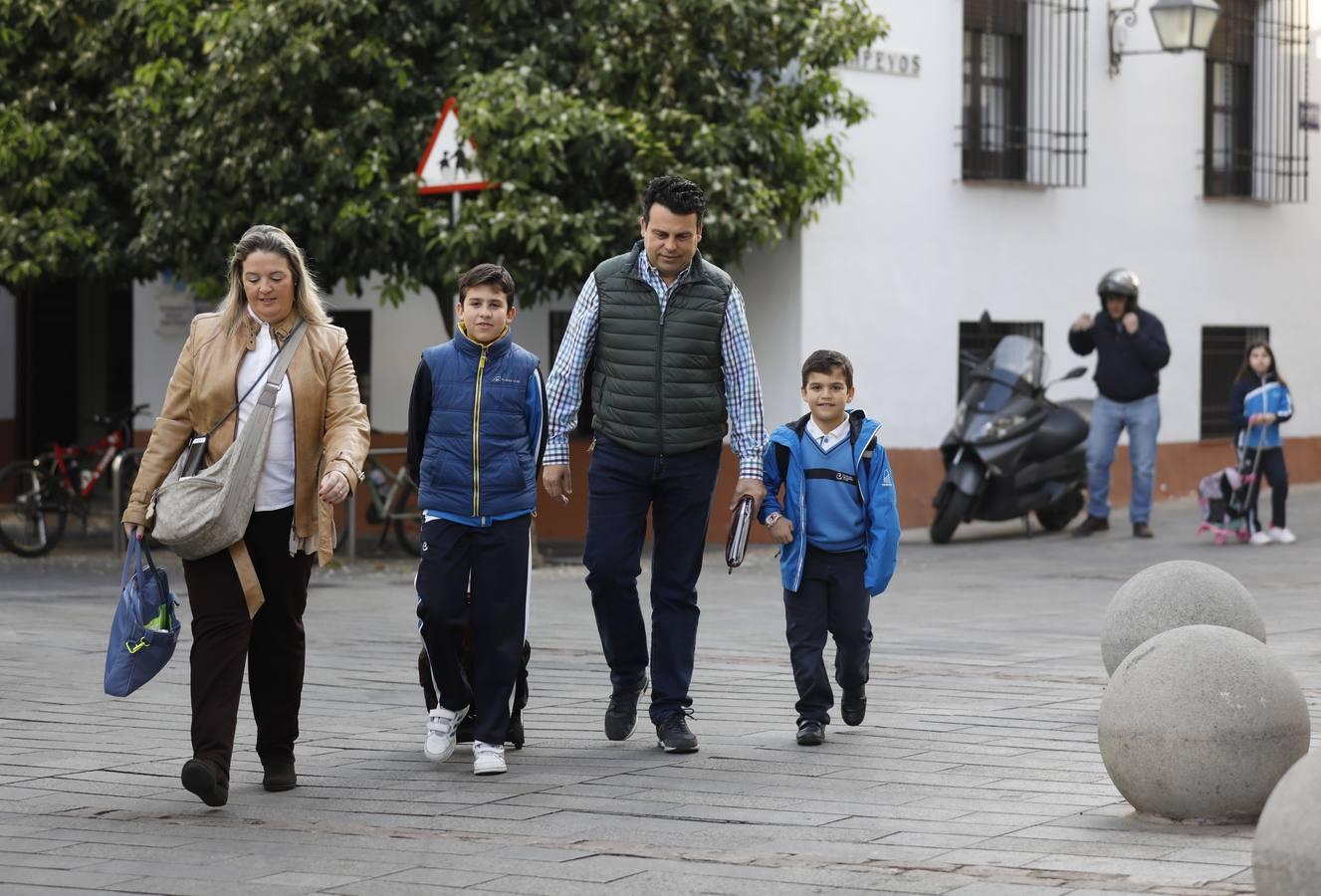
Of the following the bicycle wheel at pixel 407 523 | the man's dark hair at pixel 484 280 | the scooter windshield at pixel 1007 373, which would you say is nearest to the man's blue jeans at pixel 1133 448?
the scooter windshield at pixel 1007 373

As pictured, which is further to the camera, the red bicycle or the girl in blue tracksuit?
the girl in blue tracksuit

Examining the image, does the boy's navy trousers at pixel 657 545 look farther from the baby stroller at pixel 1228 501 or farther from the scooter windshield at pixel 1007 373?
the scooter windshield at pixel 1007 373

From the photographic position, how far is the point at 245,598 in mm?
6711

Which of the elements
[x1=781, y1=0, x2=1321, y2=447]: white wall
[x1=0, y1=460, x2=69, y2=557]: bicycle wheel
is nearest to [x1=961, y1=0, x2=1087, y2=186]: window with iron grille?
[x1=781, y1=0, x2=1321, y2=447]: white wall

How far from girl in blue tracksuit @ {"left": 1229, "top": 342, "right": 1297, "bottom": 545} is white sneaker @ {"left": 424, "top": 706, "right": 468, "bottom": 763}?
10.7m

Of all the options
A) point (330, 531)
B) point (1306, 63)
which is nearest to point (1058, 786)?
point (330, 531)

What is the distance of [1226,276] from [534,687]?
14.1 meters

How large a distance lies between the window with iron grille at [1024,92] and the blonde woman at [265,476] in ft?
42.3

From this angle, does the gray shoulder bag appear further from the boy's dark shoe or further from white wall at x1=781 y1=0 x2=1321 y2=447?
white wall at x1=781 y1=0 x2=1321 y2=447

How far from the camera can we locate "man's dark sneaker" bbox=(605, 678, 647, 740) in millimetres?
7781

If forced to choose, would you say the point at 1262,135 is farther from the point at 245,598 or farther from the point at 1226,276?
the point at 245,598

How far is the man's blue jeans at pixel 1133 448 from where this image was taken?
1739cm

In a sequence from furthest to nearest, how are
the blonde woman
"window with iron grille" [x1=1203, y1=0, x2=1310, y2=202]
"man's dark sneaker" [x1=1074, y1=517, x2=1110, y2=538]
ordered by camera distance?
"window with iron grille" [x1=1203, y1=0, x2=1310, y2=202] < "man's dark sneaker" [x1=1074, y1=517, x2=1110, y2=538] < the blonde woman

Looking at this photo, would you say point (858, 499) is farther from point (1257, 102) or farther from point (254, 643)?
point (1257, 102)
